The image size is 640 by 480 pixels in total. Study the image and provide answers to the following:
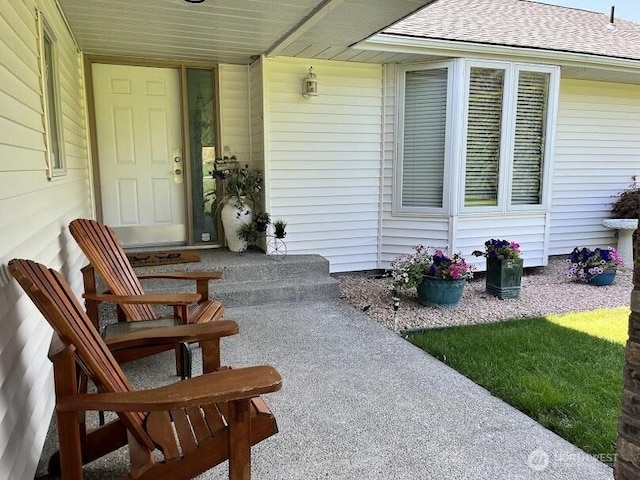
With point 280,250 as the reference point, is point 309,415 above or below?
below

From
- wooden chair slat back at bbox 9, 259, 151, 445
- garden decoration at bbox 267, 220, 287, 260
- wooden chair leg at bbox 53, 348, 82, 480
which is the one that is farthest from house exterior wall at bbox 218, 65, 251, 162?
wooden chair leg at bbox 53, 348, 82, 480

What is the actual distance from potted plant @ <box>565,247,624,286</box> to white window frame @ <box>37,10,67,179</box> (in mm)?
5488

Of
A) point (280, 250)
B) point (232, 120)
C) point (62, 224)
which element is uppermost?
point (232, 120)

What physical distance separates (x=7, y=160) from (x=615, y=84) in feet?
24.9

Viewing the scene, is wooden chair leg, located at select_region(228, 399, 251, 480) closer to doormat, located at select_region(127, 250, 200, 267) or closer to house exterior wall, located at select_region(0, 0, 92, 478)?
house exterior wall, located at select_region(0, 0, 92, 478)

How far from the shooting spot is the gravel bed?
441 centimetres

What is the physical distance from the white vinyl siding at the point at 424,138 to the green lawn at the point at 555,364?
1.93 meters

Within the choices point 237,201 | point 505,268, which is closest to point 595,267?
point 505,268

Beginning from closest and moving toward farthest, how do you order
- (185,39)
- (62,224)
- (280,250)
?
(62,224), (185,39), (280,250)

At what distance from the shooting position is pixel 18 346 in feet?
6.50

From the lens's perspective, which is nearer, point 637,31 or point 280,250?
point 280,250

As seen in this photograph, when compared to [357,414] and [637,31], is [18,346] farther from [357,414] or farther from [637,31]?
[637,31]

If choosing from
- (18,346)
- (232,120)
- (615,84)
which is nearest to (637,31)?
(615,84)

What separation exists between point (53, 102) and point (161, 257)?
2.02m
